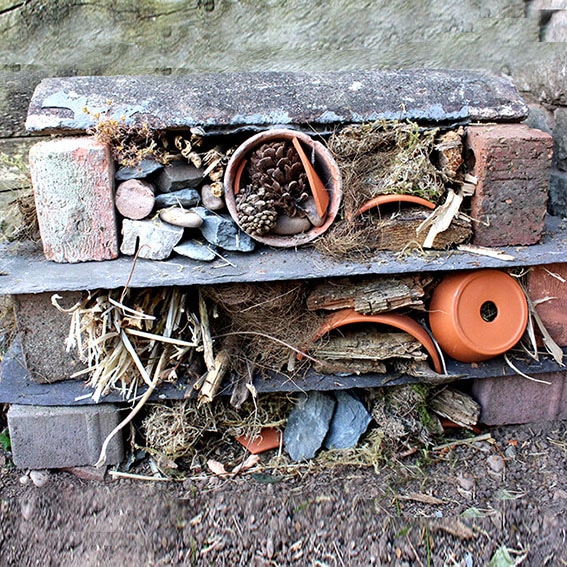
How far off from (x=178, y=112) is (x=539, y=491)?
6.98 feet

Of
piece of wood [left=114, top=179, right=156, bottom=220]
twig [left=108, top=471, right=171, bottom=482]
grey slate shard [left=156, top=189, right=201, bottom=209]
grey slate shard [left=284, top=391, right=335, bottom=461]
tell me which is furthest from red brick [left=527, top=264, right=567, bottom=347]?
twig [left=108, top=471, right=171, bottom=482]

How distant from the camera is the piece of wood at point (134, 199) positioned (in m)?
2.40

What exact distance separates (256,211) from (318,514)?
1.21 meters

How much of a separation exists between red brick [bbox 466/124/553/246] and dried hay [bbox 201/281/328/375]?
2.62ft

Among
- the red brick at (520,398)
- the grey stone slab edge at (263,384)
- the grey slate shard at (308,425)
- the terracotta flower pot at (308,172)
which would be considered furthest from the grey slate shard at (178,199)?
the red brick at (520,398)

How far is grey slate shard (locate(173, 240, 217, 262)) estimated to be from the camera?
241 cm

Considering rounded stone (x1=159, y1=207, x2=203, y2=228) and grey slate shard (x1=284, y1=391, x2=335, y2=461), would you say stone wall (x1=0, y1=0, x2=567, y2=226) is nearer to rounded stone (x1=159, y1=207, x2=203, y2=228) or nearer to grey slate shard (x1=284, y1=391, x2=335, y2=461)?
rounded stone (x1=159, y1=207, x2=203, y2=228)

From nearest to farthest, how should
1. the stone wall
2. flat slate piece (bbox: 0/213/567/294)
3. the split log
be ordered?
flat slate piece (bbox: 0/213/567/294) → the split log → the stone wall

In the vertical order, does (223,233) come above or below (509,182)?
below

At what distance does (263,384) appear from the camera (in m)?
2.59

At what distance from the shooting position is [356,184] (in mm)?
2477

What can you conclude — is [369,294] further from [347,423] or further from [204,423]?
[204,423]

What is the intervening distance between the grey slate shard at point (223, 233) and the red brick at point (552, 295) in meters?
1.23

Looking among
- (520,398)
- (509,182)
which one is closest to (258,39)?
(509,182)
